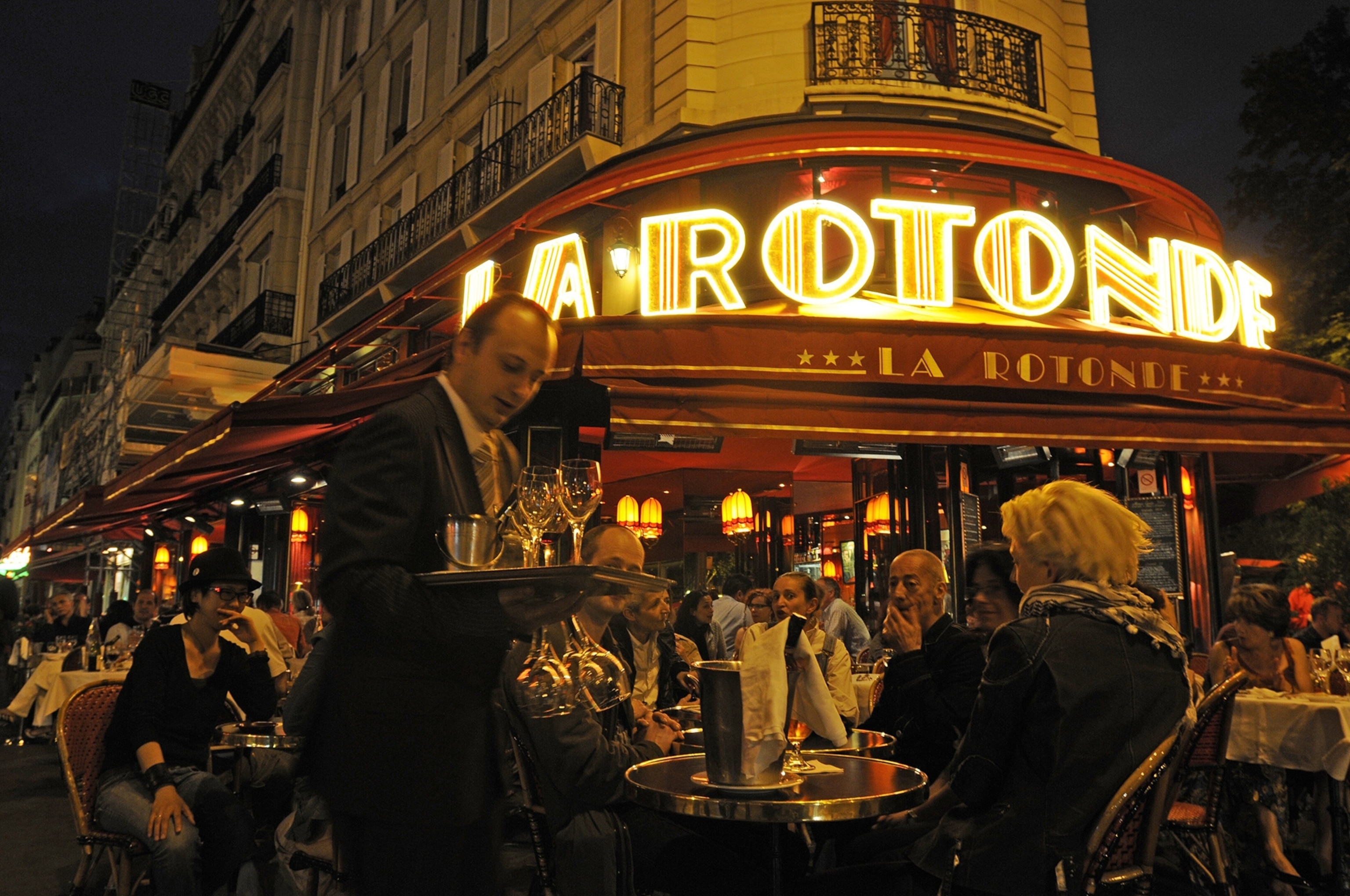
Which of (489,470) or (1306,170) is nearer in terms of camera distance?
(489,470)

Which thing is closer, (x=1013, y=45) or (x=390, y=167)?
(x=1013, y=45)

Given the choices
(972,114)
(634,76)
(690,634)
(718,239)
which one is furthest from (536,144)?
(690,634)

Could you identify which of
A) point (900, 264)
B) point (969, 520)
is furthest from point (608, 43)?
point (969, 520)

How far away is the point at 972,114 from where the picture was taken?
10383 mm

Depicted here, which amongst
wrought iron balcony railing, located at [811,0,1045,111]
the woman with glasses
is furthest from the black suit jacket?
wrought iron balcony railing, located at [811,0,1045,111]

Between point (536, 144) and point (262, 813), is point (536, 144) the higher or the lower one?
the higher one

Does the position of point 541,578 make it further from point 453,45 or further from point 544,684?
point 453,45

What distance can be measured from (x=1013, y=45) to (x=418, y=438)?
36.6 feet

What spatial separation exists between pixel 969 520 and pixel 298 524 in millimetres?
11567

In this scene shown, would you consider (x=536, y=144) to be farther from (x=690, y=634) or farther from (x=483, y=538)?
(x=483, y=538)

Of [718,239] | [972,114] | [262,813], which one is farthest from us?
[972,114]

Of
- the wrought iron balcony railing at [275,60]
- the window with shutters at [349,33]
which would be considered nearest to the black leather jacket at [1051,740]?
the window with shutters at [349,33]

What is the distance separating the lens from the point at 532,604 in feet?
4.31

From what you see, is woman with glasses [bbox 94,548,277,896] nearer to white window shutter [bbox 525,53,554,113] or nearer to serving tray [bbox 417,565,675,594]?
serving tray [bbox 417,565,675,594]
